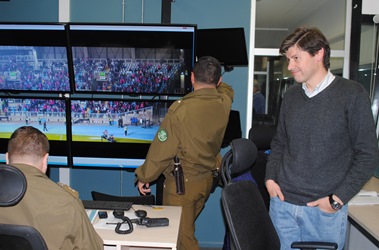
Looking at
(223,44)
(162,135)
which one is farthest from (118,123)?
(223,44)

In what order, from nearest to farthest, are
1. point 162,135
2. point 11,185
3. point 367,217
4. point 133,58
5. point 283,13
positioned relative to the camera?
point 11,185, point 367,217, point 162,135, point 133,58, point 283,13

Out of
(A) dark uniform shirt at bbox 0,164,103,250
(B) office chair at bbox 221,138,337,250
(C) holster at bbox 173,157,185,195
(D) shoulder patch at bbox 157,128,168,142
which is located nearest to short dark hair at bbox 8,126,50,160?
(A) dark uniform shirt at bbox 0,164,103,250

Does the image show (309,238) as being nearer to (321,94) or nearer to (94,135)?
(321,94)

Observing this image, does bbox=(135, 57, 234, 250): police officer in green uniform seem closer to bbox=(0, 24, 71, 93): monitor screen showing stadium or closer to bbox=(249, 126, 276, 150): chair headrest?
bbox=(249, 126, 276, 150): chair headrest

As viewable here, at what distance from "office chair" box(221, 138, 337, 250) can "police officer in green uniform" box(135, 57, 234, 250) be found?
3.15 ft

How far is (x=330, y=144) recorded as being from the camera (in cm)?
160

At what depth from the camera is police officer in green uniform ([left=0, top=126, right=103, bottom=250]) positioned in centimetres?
128

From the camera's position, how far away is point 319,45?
1607mm

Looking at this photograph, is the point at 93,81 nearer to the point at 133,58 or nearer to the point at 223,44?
the point at 133,58

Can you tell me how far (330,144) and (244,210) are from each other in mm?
493

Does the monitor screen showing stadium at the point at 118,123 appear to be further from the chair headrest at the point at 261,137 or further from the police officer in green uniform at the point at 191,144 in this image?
the chair headrest at the point at 261,137

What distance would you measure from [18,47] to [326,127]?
255cm

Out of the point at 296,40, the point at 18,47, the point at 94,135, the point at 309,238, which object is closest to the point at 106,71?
the point at 94,135

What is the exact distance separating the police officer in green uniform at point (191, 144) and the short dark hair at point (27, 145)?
1.09 meters
